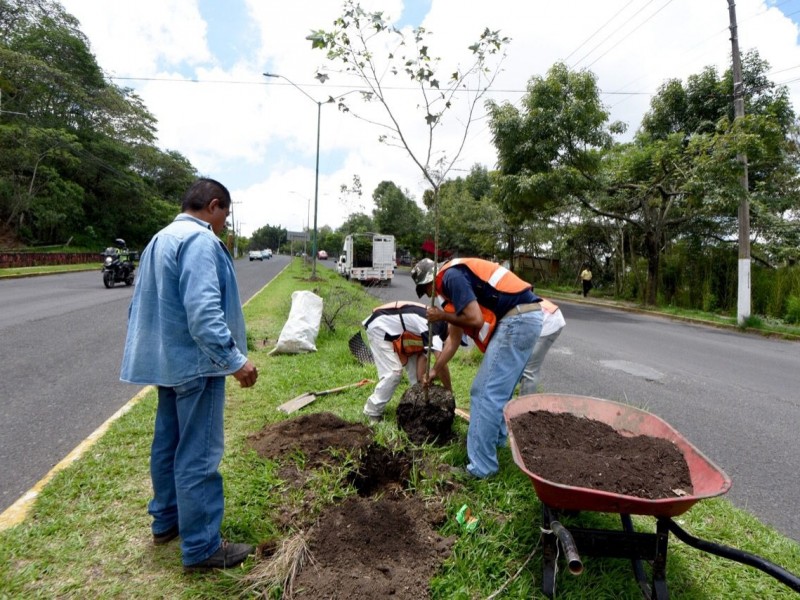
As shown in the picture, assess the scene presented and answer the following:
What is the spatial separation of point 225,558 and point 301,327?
15.5 ft

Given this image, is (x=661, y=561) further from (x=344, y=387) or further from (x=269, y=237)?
(x=269, y=237)

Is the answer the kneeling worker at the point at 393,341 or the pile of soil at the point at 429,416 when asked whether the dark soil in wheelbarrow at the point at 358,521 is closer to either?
the pile of soil at the point at 429,416

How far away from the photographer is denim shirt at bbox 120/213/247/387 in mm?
1952

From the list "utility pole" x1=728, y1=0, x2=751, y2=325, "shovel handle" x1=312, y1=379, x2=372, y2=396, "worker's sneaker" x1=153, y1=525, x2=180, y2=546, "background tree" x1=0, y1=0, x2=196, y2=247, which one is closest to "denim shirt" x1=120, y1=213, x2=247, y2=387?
"worker's sneaker" x1=153, y1=525, x2=180, y2=546

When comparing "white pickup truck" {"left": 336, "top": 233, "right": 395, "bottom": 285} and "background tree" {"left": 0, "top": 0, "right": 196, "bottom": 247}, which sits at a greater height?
"background tree" {"left": 0, "top": 0, "right": 196, "bottom": 247}

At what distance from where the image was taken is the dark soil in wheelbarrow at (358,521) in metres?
2.02

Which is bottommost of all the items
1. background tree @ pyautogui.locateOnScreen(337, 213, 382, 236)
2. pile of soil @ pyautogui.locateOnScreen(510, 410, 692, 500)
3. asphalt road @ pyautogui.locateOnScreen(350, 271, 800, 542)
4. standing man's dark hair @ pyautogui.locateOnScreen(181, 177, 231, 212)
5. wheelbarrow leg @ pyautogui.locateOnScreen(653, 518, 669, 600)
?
asphalt road @ pyautogui.locateOnScreen(350, 271, 800, 542)

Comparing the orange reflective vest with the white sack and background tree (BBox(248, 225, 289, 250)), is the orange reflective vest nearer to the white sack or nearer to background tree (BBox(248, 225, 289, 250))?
the white sack

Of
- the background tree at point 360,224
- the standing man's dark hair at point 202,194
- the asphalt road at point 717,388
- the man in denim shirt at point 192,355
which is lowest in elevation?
the asphalt road at point 717,388

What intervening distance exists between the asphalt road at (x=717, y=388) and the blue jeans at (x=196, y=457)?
10.4ft

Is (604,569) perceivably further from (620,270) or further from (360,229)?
(360,229)

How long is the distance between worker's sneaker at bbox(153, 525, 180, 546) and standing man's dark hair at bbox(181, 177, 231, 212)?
1585 millimetres

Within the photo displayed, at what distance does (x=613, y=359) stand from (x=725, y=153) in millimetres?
7092

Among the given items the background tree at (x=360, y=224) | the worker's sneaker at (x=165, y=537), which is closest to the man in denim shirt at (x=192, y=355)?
the worker's sneaker at (x=165, y=537)
